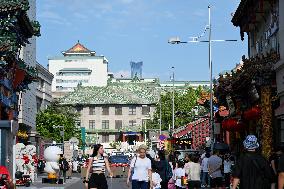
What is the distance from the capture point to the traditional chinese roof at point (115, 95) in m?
158

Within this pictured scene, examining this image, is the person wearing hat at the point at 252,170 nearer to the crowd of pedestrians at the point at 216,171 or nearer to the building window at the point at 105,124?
the crowd of pedestrians at the point at 216,171

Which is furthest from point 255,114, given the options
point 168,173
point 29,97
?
point 29,97

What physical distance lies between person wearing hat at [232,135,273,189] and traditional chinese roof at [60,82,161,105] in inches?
5636

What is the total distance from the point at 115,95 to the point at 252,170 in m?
146

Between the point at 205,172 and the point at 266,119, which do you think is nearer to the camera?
the point at 266,119

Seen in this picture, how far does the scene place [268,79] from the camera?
91.4 feet

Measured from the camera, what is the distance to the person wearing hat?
474 inches

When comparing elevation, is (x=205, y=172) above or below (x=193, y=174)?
below

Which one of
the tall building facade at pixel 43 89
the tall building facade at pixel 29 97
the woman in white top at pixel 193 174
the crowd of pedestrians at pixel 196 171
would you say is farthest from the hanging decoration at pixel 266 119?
the tall building facade at pixel 43 89

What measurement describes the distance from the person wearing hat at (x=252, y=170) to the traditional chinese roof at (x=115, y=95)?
470 feet

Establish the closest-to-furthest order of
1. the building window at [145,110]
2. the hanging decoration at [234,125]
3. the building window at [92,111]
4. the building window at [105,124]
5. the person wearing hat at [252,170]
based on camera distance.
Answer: the person wearing hat at [252,170] → the hanging decoration at [234,125] → the building window at [145,110] → the building window at [92,111] → the building window at [105,124]

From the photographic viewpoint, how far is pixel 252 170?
12055 mm

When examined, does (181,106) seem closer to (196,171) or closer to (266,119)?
(266,119)

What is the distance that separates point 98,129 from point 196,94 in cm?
5255
